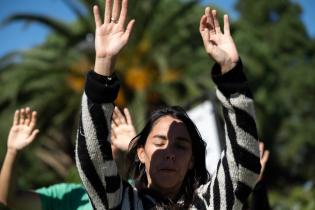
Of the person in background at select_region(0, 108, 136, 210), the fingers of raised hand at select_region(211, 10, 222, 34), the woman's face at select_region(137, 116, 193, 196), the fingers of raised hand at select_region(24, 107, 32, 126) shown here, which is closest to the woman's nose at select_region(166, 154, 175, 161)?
the woman's face at select_region(137, 116, 193, 196)

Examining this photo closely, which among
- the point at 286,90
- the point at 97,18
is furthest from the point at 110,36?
the point at 286,90

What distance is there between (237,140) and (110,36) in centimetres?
57

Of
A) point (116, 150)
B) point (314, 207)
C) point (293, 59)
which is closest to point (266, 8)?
point (293, 59)

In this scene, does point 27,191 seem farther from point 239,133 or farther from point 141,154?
point 239,133

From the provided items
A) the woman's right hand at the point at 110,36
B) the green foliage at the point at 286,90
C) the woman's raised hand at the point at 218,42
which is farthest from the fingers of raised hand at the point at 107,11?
the green foliage at the point at 286,90

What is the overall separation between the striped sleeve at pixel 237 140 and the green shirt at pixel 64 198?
38.4 inches

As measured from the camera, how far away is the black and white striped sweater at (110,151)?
195 cm

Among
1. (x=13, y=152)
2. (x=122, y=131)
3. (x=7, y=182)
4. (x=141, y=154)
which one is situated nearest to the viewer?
(x=141, y=154)

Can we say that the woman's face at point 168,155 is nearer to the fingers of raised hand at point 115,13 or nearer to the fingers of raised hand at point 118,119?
the fingers of raised hand at point 115,13

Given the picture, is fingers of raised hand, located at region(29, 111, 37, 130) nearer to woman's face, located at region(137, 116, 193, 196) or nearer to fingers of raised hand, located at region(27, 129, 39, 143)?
fingers of raised hand, located at region(27, 129, 39, 143)

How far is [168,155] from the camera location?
2189mm

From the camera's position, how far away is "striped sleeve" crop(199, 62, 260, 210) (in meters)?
1.99

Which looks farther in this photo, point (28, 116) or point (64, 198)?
point (28, 116)

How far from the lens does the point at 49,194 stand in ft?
9.60
